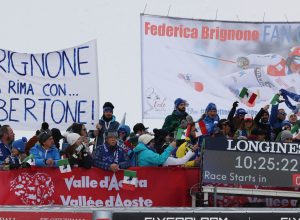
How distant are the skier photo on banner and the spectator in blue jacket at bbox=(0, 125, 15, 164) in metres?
6.07

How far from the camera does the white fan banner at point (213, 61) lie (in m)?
23.5

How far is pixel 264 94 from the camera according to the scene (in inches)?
920

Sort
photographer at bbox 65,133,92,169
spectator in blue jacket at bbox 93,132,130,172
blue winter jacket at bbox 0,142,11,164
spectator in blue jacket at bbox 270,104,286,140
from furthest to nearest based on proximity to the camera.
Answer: spectator in blue jacket at bbox 270,104,286,140 → blue winter jacket at bbox 0,142,11,164 → photographer at bbox 65,133,92,169 → spectator in blue jacket at bbox 93,132,130,172

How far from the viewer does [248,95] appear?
21.7 m

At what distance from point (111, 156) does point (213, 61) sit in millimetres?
6593

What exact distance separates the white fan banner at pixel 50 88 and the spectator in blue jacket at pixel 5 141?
5.57ft

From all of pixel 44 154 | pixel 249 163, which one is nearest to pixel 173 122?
pixel 249 163

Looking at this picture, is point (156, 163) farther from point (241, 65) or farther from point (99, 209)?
point (241, 65)

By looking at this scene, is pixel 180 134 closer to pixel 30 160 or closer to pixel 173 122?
pixel 173 122

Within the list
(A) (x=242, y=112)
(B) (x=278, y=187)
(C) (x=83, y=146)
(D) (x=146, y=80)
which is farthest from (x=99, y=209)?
(D) (x=146, y=80)

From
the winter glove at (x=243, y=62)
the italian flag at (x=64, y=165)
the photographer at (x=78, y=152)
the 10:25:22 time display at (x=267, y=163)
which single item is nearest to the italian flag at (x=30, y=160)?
the italian flag at (x=64, y=165)

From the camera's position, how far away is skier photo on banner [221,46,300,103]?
23.5 meters

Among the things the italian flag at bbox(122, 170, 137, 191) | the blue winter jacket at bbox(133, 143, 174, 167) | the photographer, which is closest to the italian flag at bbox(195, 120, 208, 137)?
the blue winter jacket at bbox(133, 143, 174, 167)

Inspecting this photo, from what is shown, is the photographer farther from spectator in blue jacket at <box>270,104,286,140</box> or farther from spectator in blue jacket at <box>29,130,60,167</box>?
spectator in blue jacket at <box>270,104,286,140</box>
